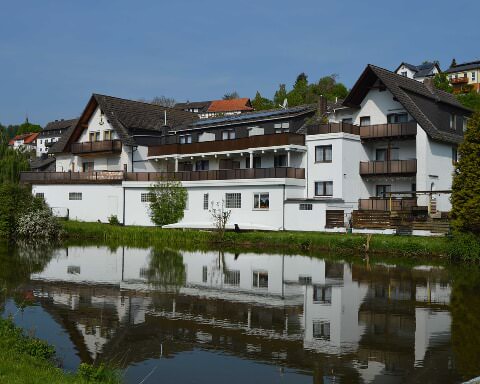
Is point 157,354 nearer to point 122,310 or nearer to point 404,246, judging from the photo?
point 122,310

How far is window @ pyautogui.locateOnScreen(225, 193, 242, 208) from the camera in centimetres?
4709

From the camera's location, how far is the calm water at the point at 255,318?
11938 millimetres

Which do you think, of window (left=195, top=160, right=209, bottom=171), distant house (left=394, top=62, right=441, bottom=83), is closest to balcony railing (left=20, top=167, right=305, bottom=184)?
window (left=195, top=160, right=209, bottom=171)

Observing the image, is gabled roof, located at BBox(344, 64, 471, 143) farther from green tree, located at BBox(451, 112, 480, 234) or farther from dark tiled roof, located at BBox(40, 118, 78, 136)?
dark tiled roof, located at BBox(40, 118, 78, 136)

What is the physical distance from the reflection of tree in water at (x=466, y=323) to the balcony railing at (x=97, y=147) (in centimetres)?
3761

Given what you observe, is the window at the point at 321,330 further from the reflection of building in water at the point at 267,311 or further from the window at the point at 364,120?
the window at the point at 364,120

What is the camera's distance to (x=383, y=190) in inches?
1804

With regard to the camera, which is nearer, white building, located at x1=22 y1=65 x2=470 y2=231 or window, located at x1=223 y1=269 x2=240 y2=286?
window, located at x1=223 y1=269 x2=240 y2=286

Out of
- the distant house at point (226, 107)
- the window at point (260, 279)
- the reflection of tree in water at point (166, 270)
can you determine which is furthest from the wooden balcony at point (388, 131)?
the distant house at point (226, 107)

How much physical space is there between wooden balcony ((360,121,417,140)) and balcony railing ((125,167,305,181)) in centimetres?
566

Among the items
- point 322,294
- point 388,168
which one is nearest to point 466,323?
point 322,294

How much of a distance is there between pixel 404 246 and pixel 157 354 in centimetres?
2262

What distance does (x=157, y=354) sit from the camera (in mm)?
12906

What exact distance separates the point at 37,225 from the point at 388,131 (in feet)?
90.4
